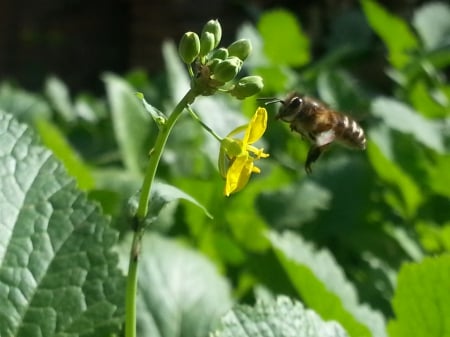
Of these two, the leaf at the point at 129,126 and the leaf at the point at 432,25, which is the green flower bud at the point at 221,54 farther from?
the leaf at the point at 432,25

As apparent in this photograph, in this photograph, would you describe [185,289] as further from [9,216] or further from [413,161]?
[413,161]

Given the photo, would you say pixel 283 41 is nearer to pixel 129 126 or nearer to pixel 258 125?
pixel 129 126

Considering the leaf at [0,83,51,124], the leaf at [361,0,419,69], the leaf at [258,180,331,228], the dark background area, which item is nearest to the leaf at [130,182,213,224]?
the leaf at [258,180,331,228]

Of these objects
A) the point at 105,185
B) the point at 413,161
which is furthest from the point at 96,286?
the point at 413,161

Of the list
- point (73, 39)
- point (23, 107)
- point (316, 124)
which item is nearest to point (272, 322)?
point (316, 124)

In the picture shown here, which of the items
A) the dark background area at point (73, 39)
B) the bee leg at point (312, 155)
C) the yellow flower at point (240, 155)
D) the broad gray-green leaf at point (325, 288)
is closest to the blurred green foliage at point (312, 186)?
the broad gray-green leaf at point (325, 288)

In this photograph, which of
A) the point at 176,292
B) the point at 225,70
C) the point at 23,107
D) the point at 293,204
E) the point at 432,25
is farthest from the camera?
the point at 432,25

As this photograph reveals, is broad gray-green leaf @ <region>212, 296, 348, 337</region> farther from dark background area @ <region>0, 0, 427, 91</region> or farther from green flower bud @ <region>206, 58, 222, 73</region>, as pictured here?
dark background area @ <region>0, 0, 427, 91</region>
